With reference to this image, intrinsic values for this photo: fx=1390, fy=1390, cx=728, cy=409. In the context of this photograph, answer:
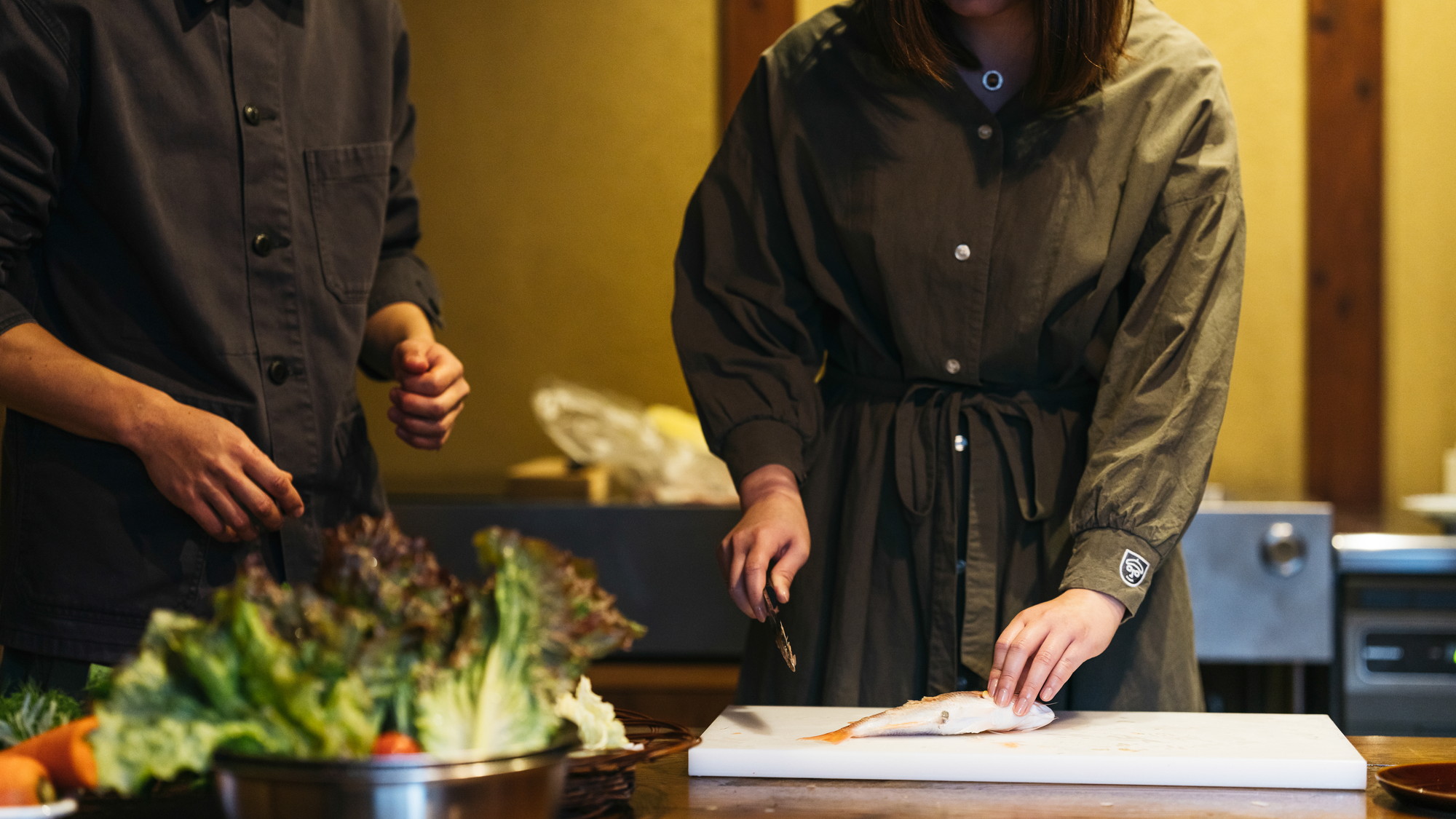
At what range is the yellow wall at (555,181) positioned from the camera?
2873 mm

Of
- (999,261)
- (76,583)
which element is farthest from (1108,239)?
(76,583)

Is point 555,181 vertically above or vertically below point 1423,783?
above

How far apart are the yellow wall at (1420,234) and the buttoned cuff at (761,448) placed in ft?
5.84

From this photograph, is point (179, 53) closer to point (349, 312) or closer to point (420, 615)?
point (349, 312)

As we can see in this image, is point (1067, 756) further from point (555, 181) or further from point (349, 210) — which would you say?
point (555, 181)

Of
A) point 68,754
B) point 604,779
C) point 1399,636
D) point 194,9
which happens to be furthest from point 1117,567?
point 1399,636

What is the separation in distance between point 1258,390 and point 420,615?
7.77 ft

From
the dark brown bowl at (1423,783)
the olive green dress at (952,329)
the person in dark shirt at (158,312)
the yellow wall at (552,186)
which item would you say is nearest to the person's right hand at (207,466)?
the person in dark shirt at (158,312)

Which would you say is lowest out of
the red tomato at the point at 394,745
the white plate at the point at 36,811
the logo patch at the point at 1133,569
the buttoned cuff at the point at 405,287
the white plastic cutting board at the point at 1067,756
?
the white plastic cutting board at the point at 1067,756

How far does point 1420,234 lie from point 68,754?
2.65 m

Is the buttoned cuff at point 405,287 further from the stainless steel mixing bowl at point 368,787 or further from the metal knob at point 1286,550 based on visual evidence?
the metal knob at point 1286,550

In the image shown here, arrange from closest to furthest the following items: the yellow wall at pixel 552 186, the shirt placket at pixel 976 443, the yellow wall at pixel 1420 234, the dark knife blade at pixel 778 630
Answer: the dark knife blade at pixel 778 630
the shirt placket at pixel 976 443
the yellow wall at pixel 1420 234
the yellow wall at pixel 552 186

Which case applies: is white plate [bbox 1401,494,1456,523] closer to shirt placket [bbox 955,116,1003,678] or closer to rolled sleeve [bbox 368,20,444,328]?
shirt placket [bbox 955,116,1003,678]

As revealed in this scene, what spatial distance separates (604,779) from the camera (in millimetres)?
937
